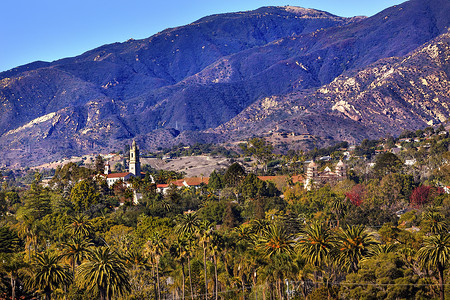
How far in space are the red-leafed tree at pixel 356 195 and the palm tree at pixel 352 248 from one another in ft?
234

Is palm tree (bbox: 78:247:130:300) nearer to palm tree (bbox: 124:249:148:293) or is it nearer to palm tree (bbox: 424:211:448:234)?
palm tree (bbox: 124:249:148:293)

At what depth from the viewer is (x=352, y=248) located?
83000 mm

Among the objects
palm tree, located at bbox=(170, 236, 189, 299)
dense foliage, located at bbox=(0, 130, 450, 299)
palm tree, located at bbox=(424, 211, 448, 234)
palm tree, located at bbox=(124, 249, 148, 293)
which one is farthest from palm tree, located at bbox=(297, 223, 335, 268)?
palm tree, located at bbox=(424, 211, 448, 234)

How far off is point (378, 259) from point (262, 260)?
1625 centimetres

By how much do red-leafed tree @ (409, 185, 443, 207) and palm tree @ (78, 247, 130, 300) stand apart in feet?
320

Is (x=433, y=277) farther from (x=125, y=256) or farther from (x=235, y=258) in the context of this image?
(x=125, y=256)

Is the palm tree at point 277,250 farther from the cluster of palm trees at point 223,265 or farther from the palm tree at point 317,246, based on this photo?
A: the palm tree at point 317,246

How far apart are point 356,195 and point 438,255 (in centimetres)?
8412

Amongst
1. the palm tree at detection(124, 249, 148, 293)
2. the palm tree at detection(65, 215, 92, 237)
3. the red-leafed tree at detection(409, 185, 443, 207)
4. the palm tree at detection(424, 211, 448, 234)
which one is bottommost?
the red-leafed tree at detection(409, 185, 443, 207)

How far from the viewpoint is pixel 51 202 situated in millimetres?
168875

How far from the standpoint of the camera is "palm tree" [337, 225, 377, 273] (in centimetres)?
8281

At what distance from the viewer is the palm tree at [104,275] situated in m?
71.1

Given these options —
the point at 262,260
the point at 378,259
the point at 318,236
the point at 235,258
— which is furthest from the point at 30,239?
the point at 378,259

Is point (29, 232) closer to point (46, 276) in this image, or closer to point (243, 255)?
point (46, 276)
